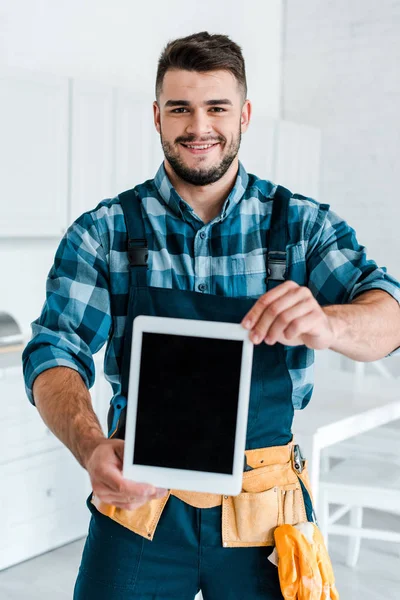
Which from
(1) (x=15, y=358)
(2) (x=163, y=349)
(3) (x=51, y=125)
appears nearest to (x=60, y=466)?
(1) (x=15, y=358)

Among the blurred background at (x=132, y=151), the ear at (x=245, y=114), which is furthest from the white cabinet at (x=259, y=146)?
the ear at (x=245, y=114)

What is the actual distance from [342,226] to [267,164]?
306 cm

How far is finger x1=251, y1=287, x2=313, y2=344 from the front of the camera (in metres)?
1.22

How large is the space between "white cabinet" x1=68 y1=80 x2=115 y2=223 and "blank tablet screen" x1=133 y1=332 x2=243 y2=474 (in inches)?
96.7

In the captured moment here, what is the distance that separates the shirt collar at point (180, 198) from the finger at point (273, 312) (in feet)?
1.75

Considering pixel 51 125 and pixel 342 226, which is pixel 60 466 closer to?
pixel 51 125

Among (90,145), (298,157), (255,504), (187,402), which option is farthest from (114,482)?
(298,157)

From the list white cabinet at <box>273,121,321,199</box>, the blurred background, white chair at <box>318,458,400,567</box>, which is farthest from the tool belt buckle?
white cabinet at <box>273,121,321,199</box>

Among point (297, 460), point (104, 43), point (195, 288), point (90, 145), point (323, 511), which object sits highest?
point (104, 43)

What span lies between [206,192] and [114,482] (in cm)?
74

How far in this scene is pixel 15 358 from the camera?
3.38m

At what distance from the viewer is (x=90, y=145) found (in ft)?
11.9

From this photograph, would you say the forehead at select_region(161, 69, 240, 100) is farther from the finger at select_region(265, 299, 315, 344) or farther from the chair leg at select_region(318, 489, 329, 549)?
the chair leg at select_region(318, 489, 329, 549)

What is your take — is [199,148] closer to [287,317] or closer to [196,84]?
[196,84]
